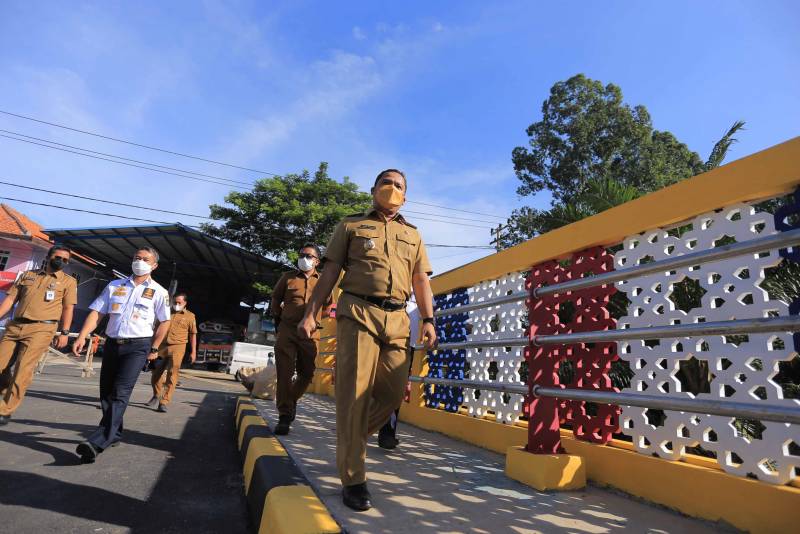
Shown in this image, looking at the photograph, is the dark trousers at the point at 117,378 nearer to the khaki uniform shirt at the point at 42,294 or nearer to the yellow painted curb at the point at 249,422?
the yellow painted curb at the point at 249,422

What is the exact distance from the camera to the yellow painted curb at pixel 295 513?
5.13 ft

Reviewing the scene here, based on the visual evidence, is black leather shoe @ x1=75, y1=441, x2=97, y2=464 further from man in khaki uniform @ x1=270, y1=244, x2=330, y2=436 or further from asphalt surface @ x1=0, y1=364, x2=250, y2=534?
man in khaki uniform @ x1=270, y1=244, x2=330, y2=436

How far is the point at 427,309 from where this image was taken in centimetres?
261

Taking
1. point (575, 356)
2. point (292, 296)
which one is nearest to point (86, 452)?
point (292, 296)

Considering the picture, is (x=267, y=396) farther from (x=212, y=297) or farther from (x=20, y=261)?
(x=212, y=297)

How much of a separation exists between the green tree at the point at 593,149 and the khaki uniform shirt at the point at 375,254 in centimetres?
1735

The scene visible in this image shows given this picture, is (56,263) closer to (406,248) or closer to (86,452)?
(86,452)

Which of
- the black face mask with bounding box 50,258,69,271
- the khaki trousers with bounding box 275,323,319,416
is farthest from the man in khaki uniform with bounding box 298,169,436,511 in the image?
the black face mask with bounding box 50,258,69,271

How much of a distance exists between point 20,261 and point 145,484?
75.0ft

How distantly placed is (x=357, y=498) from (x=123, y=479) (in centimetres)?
178

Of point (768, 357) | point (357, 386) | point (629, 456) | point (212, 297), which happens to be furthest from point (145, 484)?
point (212, 297)

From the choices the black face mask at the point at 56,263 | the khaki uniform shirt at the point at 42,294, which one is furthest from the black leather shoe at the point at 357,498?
the black face mask at the point at 56,263

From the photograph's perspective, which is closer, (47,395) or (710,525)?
(710,525)

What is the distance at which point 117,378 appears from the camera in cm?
346
